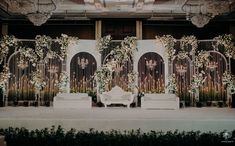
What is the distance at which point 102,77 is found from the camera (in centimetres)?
1499

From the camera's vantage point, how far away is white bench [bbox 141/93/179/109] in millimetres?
13664

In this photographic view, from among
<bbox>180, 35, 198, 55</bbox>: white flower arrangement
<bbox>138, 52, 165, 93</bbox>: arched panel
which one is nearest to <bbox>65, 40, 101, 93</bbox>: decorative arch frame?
<bbox>138, 52, 165, 93</bbox>: arched panel

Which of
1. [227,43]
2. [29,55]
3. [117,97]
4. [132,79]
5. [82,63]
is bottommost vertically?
[117,97]

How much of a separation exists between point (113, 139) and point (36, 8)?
6.58m

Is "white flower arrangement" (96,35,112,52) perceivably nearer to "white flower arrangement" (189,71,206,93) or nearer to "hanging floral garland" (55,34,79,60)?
"hanging floral garland" (55,34,79,60)

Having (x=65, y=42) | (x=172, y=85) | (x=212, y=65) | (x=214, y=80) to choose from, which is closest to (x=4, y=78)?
(x=65, y=42)

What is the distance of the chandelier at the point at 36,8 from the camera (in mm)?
10492

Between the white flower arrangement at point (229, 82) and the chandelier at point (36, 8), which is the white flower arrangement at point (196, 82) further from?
the chandelier at point (36, 8)

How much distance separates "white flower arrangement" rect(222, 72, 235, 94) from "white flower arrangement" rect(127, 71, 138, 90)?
3.61 meters

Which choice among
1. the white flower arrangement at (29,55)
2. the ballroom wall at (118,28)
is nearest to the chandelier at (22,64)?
the white flower arrangement at (29,55)

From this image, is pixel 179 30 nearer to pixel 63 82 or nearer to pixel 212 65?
pixel 212 65

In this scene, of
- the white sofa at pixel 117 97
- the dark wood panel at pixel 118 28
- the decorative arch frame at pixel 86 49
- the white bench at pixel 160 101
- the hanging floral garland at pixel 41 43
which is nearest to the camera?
the white bench at pixel 160 101

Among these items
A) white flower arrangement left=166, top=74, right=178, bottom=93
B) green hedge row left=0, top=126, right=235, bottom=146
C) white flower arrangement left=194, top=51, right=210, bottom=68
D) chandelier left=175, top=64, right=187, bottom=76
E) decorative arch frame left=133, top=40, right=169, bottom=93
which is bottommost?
green hedge row left=0, top=126, right=235, bottom=146

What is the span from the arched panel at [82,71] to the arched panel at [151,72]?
2.08 meters
